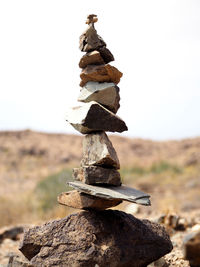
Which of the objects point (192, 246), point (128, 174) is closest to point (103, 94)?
point (192, 246)

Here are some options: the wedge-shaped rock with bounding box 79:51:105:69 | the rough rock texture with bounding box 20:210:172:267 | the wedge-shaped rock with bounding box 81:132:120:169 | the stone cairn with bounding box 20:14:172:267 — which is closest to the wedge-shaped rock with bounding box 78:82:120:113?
the stone cairn with bounding box 20:14:172:267

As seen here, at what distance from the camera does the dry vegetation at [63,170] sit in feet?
48.9

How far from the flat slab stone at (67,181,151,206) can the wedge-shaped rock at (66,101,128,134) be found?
0.67 metres

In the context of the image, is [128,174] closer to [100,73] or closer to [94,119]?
[100,73]

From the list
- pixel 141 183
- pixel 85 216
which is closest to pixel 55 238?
pixel 85 216

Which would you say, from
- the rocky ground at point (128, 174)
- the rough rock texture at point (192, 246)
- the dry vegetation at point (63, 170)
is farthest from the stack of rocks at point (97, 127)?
the dry vegetation at point (63, 170)

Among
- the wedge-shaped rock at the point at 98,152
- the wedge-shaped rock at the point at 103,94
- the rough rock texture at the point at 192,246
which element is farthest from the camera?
the wedge-shaped rock at the point at 103,94

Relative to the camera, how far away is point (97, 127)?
178 inches

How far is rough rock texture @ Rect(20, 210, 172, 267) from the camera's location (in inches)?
169

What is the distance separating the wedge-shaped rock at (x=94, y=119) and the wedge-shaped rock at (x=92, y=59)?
55cm

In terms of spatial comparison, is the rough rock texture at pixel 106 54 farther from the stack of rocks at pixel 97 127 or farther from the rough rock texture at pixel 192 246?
the rough rock texture at pixel 192 246

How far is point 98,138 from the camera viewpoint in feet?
14.9

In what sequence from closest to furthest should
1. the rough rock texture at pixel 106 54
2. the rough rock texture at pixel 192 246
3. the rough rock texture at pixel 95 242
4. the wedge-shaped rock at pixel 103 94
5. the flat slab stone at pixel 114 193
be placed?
the rough rock texture at pixel 192 246
the flat slab stone at pixel 114 193
the rough rock texture at pixel 95 242
the wedge-shaped rock at pixel 103 94
the rough rock texture at pixel 106 54

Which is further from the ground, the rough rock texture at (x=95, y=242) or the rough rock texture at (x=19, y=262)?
the rough rock texture at (x=95, y=242)
